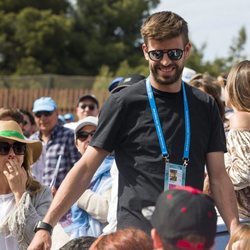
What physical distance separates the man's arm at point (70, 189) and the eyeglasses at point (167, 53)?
55cm

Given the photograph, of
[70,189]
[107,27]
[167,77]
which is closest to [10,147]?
[70,189]

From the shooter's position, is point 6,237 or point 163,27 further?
point 6,237

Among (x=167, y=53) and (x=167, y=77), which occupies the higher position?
(x=167, y=53)

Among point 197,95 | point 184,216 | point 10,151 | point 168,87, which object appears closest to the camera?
point 184,216

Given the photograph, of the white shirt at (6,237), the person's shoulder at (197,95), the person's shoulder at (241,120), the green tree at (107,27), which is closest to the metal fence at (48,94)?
the person's shoulder at (241,120)

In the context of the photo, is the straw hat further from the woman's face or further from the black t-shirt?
the black t-shirt

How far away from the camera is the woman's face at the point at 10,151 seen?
14.3ft

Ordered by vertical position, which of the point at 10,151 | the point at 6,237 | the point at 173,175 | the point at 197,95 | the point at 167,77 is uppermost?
the point at 167,77

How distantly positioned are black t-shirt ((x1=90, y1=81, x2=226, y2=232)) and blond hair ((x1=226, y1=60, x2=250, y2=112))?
0.68 m

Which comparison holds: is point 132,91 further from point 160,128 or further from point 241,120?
point 241,120

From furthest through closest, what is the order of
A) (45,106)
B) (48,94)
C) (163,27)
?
(48,94)
(45,106)
(163,27)

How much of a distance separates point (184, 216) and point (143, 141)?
1.46 metres

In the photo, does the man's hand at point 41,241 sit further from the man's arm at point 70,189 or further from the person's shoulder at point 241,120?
the person's shoulder at point 241,120

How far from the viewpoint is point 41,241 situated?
3480mm
